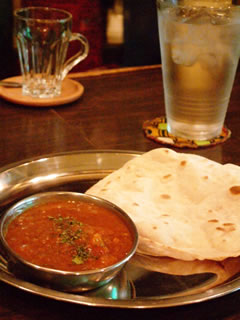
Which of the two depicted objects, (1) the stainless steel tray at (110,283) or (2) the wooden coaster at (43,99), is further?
(2) the wooden coaster at (43,99)

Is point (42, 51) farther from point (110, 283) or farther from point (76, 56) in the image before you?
point (110, 283)

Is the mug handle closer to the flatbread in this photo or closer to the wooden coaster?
the wooden coaster

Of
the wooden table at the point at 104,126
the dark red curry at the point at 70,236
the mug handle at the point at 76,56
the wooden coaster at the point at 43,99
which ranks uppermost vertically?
the mug handle at the point at 76,56

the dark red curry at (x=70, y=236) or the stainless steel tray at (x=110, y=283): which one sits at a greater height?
the dark red curry at (x=70, y=236)

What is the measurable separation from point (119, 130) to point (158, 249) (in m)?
0.94

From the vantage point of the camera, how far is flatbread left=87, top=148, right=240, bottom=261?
1.29 meters

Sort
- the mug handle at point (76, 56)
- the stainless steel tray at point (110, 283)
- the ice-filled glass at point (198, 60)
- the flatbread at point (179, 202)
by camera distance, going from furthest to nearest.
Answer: the mug handle at point (76, 56) < the ice-filled glass at point (198, 60) < the flatbread at point (179, 202) < the stainless steel tray at point (110, 283)

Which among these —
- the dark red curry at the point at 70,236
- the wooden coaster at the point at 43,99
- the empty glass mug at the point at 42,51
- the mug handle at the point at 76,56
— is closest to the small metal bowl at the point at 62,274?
the dark red curry at the point at 70,236

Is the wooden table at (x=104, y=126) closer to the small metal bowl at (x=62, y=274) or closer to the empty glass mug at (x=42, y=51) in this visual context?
the small metal bowl at (x=62, y=274)

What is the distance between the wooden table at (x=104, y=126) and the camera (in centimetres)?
112

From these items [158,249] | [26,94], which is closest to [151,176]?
[158,249]

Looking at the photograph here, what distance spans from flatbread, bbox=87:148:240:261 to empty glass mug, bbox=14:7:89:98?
0.91 m

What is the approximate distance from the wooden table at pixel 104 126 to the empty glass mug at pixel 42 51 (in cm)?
14

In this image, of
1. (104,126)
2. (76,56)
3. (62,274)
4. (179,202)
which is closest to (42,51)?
(76,56)
